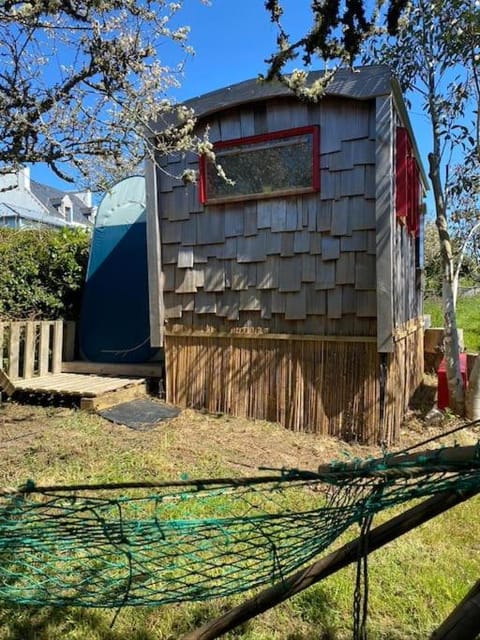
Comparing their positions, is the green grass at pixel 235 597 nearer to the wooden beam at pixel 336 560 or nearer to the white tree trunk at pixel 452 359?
the wooden beam at pixel 336 560

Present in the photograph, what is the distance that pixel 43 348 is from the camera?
5.57 m

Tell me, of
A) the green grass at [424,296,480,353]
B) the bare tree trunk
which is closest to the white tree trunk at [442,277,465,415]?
the bare tree trunk

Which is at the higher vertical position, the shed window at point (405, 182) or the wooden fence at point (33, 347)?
the shed window at point (405, 182)

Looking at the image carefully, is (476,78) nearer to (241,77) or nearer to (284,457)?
(241,77)

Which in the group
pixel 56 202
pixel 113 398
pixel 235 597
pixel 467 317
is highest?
pixel 56 202

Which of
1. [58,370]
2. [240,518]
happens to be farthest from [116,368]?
[240,518]

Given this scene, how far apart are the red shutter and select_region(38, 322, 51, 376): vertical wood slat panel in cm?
415

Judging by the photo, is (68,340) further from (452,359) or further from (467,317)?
(467,317)

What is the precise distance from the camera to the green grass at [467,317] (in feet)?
28.5

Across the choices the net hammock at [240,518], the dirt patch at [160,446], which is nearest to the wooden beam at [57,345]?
the dirt patch at [160,446]

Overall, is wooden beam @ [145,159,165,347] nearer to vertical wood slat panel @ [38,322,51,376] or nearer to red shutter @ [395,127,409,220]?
vertical wood slat panel @ [38,322,51,376]

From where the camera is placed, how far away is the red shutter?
4547 mm

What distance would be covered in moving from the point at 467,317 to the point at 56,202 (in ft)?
73.7

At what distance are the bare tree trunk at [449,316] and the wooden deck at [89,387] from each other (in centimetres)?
342
